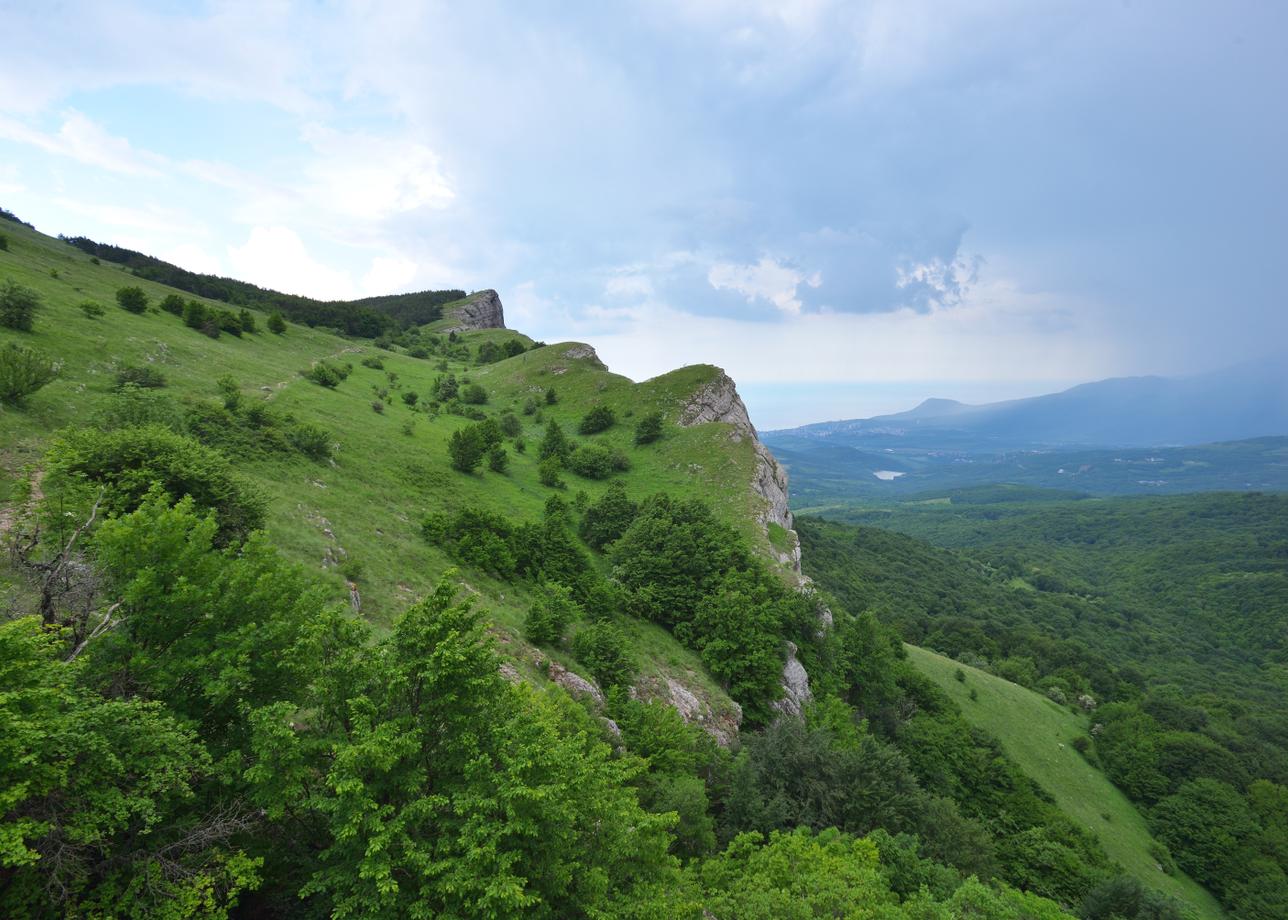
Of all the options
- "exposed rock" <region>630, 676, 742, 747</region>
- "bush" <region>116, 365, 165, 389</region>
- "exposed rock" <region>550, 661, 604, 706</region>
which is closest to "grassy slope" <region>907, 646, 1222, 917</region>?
"exposed rock" <region>630, 676, 742, 747</region>

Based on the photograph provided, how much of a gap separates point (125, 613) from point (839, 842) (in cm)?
2106

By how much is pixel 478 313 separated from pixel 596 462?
9819 cm

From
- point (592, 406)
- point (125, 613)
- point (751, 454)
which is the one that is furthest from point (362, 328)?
point (125, 613)

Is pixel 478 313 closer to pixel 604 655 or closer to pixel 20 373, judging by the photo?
pixel 20 373

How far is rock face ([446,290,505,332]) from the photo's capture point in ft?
395

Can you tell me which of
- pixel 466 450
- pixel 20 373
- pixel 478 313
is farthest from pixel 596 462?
pixel 478 313

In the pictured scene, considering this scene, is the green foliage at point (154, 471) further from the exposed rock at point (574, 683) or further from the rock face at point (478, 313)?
the rock face at point (478, 313)

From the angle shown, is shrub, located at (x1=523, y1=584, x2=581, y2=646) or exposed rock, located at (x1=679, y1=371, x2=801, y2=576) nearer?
shrub, located at (x1=523, y1=584, x2=581, y2=646)

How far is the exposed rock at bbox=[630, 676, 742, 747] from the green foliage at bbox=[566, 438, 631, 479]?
24.5 metres

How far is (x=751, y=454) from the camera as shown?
1948 inches

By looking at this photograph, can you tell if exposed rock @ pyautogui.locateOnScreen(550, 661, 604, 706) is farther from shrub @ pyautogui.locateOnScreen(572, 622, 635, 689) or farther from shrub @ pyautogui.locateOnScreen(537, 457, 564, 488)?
shrub @ pyautogui.locateOnScreen(537, 457, 564, 488)

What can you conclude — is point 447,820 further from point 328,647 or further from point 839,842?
point 839,842

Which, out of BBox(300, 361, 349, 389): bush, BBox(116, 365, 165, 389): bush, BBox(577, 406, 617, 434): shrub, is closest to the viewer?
BBox(116, 365, 165, 389): bush

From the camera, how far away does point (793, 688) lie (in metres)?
30.1
